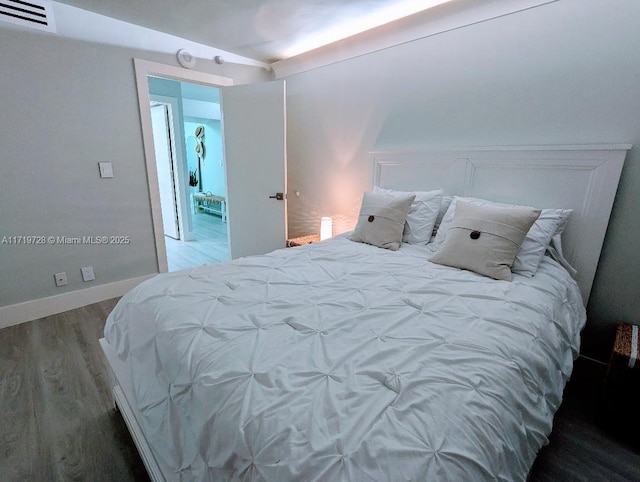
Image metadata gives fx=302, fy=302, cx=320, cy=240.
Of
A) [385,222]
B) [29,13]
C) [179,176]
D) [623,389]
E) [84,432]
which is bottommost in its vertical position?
[84,432]

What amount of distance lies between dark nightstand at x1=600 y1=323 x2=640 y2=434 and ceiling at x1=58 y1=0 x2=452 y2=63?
243 cm

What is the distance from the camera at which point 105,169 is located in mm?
2562

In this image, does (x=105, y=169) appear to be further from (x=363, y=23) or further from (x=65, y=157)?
(x=363, y=23)

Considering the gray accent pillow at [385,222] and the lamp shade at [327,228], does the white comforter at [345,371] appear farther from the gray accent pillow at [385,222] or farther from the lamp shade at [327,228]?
the lamp shade at [327,228]

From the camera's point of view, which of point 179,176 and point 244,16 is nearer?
point 244,16

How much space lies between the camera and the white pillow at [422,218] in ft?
7.06

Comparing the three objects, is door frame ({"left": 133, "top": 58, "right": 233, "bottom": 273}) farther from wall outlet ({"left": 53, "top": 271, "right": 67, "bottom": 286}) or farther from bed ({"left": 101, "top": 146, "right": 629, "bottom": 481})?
bed ({"left": 101, "top": 146, "right": 629, "bottom": 481})

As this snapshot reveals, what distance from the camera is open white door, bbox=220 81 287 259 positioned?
9.89ft

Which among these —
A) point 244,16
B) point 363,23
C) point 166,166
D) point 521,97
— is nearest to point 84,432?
point 244,16

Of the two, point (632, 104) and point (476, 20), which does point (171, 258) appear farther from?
point (632, 104)

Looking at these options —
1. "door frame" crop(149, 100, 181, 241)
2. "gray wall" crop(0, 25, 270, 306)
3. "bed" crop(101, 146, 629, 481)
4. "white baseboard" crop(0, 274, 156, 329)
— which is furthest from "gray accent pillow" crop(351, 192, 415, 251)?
"door frame" crop(149, 100, 181, 241)

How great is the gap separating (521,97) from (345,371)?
2.13 m

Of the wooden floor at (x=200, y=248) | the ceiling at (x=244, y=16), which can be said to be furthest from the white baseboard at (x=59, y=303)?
the ceiling at (x=244, y=16)

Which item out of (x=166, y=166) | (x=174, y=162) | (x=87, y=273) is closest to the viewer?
(x=87, y=273)
